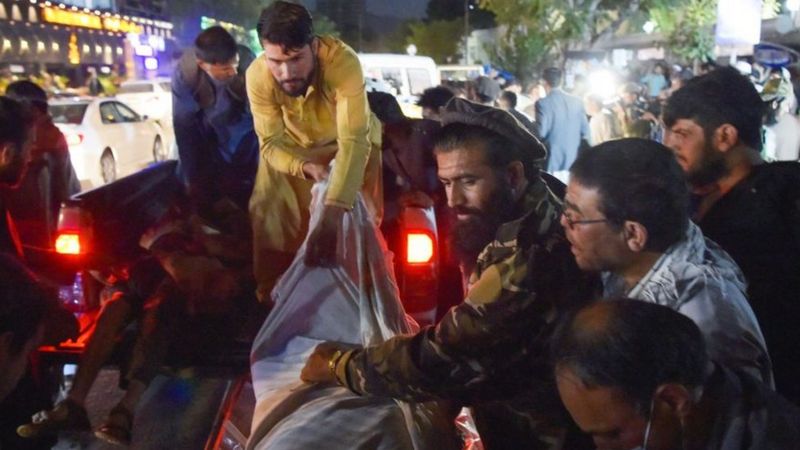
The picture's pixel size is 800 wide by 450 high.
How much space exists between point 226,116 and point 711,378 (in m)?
3.76

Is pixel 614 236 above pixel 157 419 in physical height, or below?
above

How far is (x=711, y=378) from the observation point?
1655mm

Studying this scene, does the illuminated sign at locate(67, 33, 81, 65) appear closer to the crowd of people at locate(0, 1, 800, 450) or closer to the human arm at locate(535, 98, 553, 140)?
the human arm at locate(535, 98, 553, 140)

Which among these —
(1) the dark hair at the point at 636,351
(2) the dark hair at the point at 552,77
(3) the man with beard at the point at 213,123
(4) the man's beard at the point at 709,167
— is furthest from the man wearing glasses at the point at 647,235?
(2) the dark hair at the point at 552,77

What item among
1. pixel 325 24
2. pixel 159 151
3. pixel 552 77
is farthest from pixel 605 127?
pixel 325 24

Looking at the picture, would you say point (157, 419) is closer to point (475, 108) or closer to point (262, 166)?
point (262, 166)

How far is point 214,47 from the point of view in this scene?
15.7 feet

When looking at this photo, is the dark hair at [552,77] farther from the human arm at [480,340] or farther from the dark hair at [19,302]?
the human arm at [480,340]

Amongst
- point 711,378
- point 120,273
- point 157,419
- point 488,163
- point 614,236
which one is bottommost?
point 157,419

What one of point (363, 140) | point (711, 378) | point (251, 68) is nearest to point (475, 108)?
point (711, 378)

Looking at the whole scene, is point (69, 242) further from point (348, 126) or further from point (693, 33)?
point (693, 33)

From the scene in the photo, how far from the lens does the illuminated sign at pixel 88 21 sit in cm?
3854

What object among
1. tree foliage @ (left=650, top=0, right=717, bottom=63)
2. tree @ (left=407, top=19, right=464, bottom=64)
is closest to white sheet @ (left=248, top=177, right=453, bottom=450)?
tree foliage @ (left=650, top=0, right=717, bottom=63)

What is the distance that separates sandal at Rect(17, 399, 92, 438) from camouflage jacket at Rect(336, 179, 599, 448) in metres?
1.65
